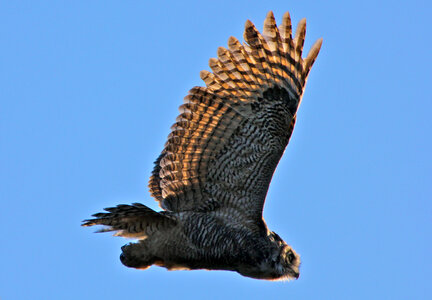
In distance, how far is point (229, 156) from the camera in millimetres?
7164

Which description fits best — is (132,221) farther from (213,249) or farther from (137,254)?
(213,249)

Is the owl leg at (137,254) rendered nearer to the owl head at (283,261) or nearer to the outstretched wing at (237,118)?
the outstretched wing at (237,118)

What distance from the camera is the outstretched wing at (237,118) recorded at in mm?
7145

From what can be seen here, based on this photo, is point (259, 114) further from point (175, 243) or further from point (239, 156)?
point (175, 243)

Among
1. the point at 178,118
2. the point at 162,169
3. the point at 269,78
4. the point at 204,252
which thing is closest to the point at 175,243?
the point at 204,252

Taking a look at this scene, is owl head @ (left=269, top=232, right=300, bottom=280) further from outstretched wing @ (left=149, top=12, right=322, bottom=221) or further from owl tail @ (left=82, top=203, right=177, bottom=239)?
owl tail @ (left=82, top=203, right=177, bottom=239)

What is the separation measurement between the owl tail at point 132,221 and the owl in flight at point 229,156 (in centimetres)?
1

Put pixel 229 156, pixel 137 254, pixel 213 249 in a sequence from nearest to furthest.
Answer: pixel 213 249 < pixel 137 254 < pixel 229 156

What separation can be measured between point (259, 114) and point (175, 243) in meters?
1.57

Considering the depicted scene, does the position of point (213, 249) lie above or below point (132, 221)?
below

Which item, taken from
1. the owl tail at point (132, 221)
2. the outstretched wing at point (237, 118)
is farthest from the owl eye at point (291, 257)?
the owl tail at point (132, 221)

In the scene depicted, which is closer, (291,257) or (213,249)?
(213,249)

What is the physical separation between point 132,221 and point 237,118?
4.90 ft

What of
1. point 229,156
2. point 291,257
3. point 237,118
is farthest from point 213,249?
point 237,118
